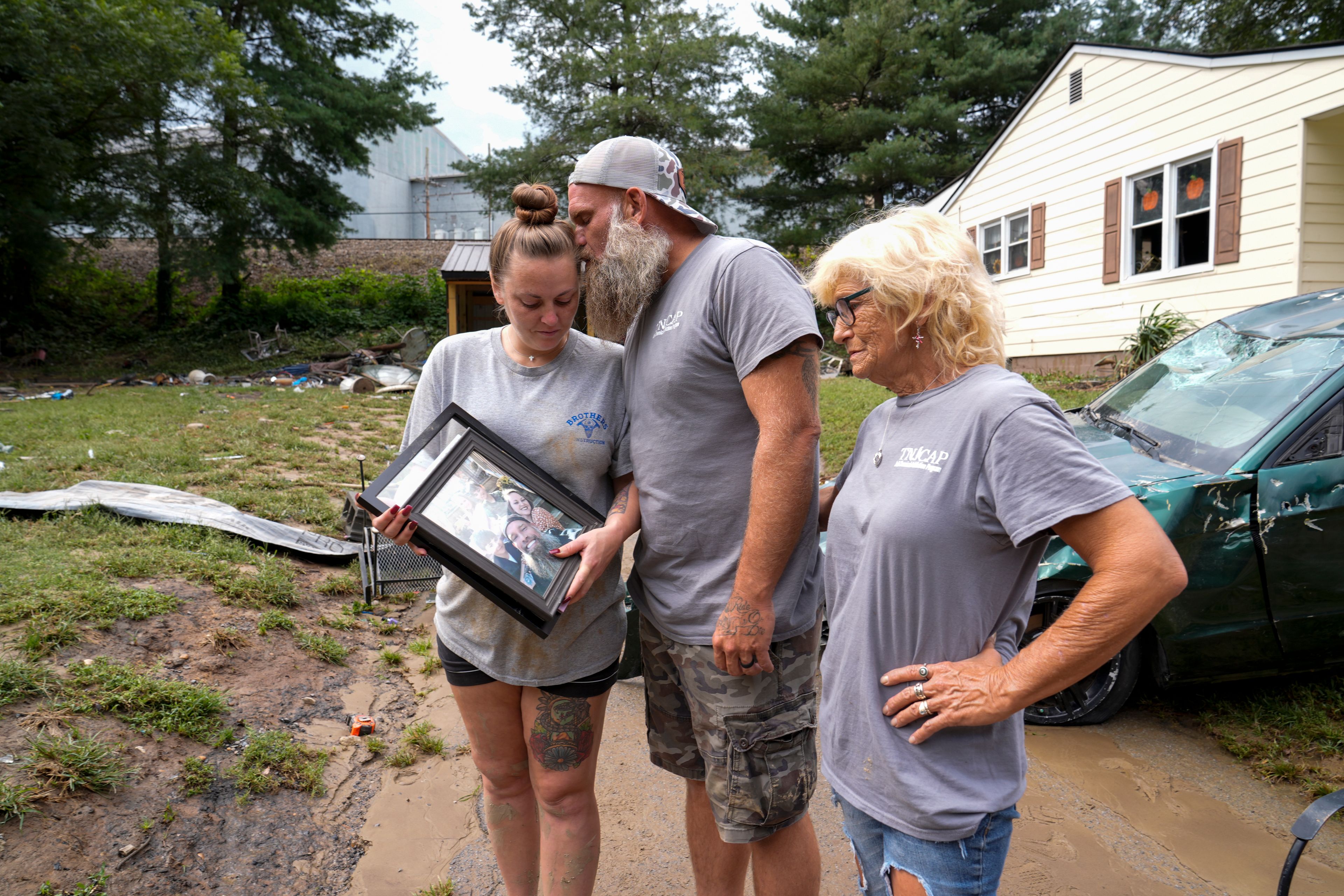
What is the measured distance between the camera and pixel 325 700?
4043 millimetres

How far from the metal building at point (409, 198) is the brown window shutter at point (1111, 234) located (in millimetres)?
24495

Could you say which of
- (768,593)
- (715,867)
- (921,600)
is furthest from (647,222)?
(715,867)

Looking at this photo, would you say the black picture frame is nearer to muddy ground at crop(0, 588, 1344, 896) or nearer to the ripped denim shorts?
the ripped denim shorts

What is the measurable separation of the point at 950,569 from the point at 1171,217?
458 inches

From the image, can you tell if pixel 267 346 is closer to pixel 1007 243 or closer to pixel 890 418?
pixel 1007 243

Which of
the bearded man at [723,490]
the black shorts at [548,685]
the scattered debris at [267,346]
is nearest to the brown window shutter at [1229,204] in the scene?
the bearded man at [723,490]

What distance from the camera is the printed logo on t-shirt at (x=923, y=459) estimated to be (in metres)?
1.48

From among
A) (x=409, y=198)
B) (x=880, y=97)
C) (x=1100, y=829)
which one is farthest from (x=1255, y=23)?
(x=409, y=198)

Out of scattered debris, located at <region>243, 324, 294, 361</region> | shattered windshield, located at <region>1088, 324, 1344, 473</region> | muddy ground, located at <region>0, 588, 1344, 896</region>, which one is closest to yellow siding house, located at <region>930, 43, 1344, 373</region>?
shattered windshield, located at <region>1088, 324, 1344, 473</region>

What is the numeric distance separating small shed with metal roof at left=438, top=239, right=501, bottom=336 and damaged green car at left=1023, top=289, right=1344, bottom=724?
54.6ft

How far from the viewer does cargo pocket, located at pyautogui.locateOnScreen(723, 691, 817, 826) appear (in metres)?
2.00

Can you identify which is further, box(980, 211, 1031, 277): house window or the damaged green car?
box(980, 211, 1031, 277): house window

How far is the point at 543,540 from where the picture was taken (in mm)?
2107

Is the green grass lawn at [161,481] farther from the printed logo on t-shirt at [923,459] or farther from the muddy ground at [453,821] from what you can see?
the printed logo on t-shirt at [923,459]
